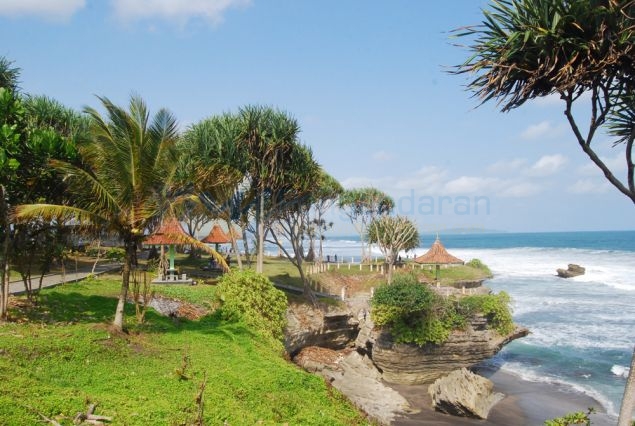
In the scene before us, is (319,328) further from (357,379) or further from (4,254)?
(4,254)

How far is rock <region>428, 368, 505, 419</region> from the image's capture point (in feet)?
54.5

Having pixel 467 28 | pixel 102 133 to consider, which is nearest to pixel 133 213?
pixel 102 133

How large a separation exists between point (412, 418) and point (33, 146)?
45.8 feet

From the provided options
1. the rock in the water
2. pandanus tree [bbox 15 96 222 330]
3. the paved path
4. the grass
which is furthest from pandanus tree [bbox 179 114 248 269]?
the rock in the water

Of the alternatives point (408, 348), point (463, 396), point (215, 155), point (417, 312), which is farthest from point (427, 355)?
point (215, 155)

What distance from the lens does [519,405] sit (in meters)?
18.1

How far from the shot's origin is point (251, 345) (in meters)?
13.7

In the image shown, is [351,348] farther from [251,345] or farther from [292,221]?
[251,345]

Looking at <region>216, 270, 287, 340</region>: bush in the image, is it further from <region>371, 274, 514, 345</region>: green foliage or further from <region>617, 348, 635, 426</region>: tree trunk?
<region>617, 348, 635, 426</region>: tree trunk

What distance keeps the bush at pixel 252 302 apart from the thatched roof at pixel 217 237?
1330 cm

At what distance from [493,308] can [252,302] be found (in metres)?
11.6

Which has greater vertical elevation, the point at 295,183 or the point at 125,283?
the point at 295,183

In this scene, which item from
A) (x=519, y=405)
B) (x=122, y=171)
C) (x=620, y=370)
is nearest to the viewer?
(x=122, y=171)

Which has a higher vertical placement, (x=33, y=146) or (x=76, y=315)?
(x=33, y=146)
